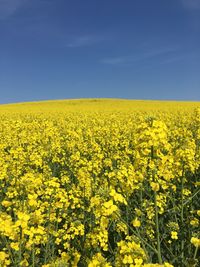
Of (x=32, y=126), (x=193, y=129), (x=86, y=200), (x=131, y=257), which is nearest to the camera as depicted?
(x=131, y=257)

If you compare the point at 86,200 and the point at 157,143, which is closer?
the point at 157,143

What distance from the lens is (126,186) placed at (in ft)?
11.7

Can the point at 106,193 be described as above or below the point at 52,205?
above

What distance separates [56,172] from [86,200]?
121 inches

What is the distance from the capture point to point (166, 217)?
5.62m

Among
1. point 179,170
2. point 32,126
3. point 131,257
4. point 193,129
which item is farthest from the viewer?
point 32,126

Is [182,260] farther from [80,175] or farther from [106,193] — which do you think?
[80,175]

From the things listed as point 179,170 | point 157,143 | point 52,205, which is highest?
point 157,143

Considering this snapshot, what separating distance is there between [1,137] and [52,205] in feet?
27.0

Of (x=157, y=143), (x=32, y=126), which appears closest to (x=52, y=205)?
(x=157, y=143)

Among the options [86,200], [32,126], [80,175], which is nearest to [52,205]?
[80,175]

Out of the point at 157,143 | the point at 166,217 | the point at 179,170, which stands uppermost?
the point at 157,143

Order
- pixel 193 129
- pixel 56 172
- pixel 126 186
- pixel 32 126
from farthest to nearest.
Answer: pixel 32 126 → pixel 193 129 → pixel 56 172 → pixel 126 186

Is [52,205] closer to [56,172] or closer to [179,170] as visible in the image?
[179,170]
